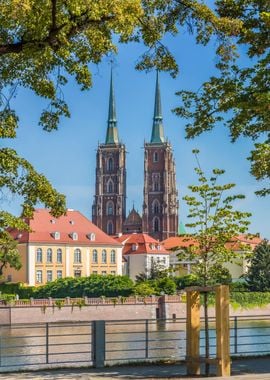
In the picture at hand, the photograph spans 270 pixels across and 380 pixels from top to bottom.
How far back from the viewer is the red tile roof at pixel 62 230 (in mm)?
99438

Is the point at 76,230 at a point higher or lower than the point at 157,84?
lower

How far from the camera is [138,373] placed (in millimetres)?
13500

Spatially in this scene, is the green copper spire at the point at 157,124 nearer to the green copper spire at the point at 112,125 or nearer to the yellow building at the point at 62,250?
the green copper spire at the point at 112,125

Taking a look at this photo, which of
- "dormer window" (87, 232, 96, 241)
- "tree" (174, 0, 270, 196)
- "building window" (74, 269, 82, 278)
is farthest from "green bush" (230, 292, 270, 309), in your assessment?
"tree" (174, 0, 270, 196)

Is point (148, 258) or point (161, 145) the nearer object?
point (148, 258)

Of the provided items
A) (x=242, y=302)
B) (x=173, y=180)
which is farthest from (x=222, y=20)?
(x=173, y=180)

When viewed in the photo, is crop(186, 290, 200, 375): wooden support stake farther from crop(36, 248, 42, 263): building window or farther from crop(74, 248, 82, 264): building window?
crop(74, 248, 82, 264): building window

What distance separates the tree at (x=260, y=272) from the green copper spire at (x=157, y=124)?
3206 inches

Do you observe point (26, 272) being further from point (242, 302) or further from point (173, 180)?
point (173, 180)

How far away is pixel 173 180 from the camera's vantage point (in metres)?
164

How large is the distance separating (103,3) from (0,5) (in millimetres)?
1544

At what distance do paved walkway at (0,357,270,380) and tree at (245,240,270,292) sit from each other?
72276 mm

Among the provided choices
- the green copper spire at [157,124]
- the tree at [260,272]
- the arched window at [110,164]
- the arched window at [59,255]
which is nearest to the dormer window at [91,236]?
the arched window at [59,255]

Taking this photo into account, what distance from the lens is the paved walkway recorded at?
12.7m
